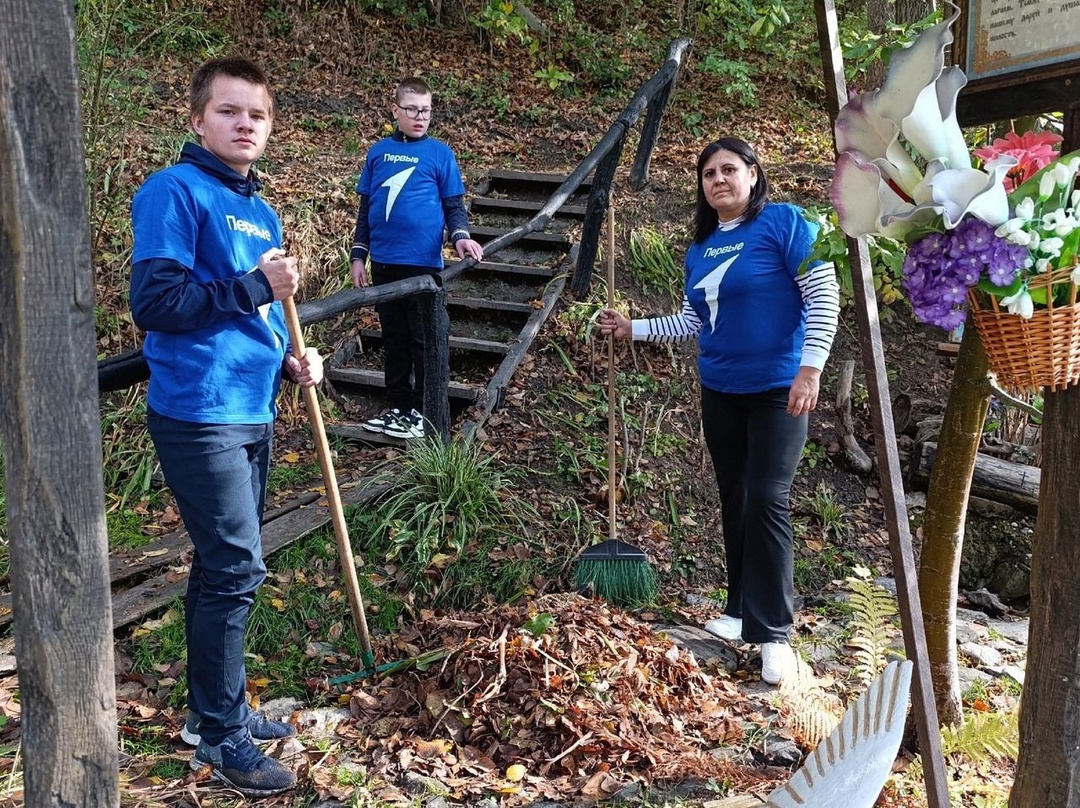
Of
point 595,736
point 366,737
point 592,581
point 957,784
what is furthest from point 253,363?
point 957,784

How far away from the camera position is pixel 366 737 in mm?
3016

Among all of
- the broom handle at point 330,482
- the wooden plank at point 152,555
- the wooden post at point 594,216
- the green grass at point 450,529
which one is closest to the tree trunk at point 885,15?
the wooden post at point 594,216

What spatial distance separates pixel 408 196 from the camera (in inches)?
200

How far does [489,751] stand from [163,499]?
2655 mm

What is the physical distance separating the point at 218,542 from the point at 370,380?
10.2 ft

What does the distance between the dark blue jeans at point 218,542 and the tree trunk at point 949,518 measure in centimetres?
225

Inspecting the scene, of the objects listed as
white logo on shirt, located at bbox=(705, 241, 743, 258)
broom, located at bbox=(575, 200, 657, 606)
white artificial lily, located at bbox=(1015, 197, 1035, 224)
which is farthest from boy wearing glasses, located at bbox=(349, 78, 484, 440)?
white artificial lily, located at bbox=(1015, 197, 1035, 224)

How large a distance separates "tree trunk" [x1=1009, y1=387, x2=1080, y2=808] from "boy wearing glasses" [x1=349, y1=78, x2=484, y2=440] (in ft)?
11.2

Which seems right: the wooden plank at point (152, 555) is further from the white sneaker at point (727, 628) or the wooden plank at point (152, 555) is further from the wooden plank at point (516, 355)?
the white sneaker at point (727, 628)

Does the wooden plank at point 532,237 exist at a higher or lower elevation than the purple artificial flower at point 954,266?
higher

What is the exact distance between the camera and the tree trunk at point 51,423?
161 cm

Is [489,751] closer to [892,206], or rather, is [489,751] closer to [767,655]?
[767,655]

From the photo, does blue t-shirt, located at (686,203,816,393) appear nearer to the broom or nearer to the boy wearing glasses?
the broom

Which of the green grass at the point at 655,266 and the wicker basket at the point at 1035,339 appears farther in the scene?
the green grass at the point at 655,266
